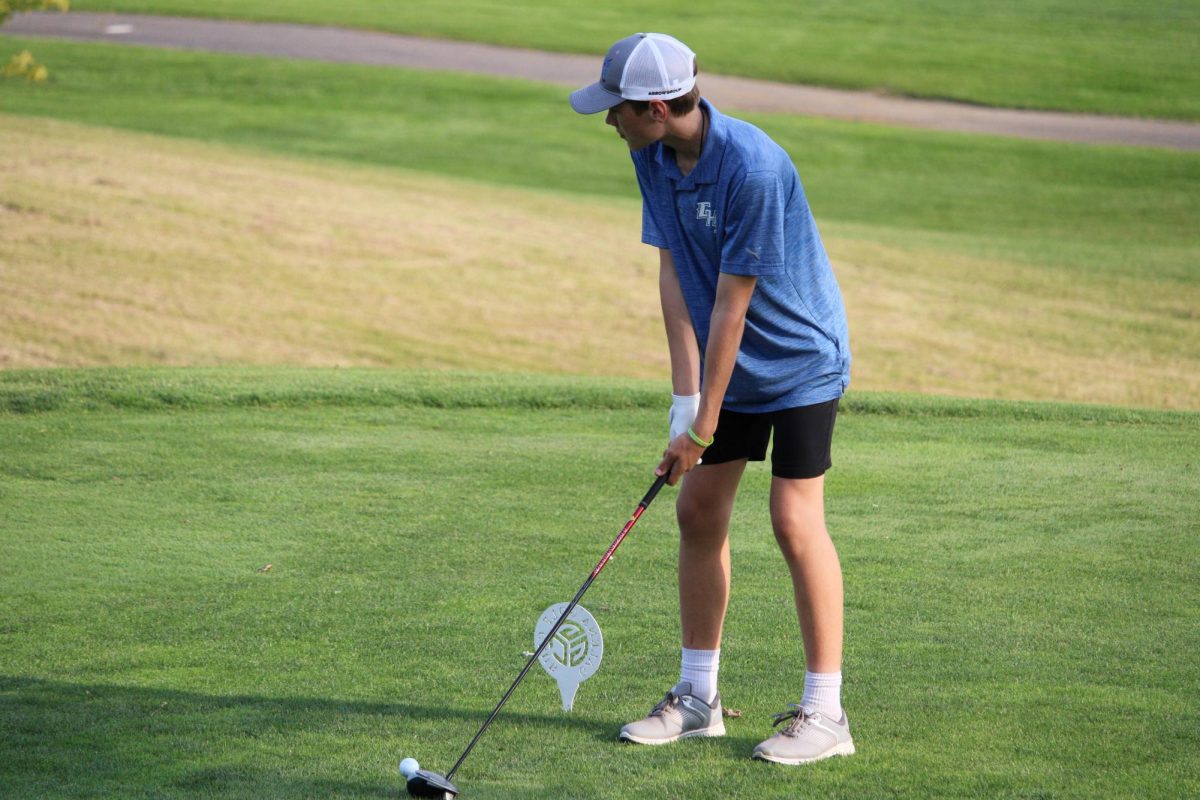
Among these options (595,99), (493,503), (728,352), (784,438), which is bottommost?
(493,503)

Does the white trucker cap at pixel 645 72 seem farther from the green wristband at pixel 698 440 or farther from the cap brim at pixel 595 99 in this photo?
the green wristband at pixel 698 440

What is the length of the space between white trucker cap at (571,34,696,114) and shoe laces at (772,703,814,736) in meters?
1.52

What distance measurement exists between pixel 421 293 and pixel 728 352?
9.20 meters

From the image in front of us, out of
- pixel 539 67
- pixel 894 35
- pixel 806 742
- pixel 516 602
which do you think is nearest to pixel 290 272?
pixel 516 602

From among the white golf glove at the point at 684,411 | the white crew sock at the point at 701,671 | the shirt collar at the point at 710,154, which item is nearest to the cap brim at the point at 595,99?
the shirt collar at the point at 710,154

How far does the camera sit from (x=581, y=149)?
21.7 metres

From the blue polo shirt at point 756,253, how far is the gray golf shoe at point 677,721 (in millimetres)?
751

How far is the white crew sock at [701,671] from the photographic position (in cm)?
349

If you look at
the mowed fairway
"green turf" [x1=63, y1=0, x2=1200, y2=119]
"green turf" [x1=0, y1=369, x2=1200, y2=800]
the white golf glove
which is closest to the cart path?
"green turf" [x1=63, y1=0, x2=1200, y2=119]

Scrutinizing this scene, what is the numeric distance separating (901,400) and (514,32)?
25091 millimetres

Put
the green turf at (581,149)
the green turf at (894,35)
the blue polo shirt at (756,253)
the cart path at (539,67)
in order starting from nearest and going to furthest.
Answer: the blue polo shirt at (756,253) → the green turf at (581,149) → the cart path at (539,67) → the green turf at (894,35)

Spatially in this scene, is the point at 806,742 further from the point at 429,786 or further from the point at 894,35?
the point at 894,35

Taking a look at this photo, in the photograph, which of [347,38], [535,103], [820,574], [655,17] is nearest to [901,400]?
[820,574]

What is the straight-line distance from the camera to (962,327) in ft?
40.6
